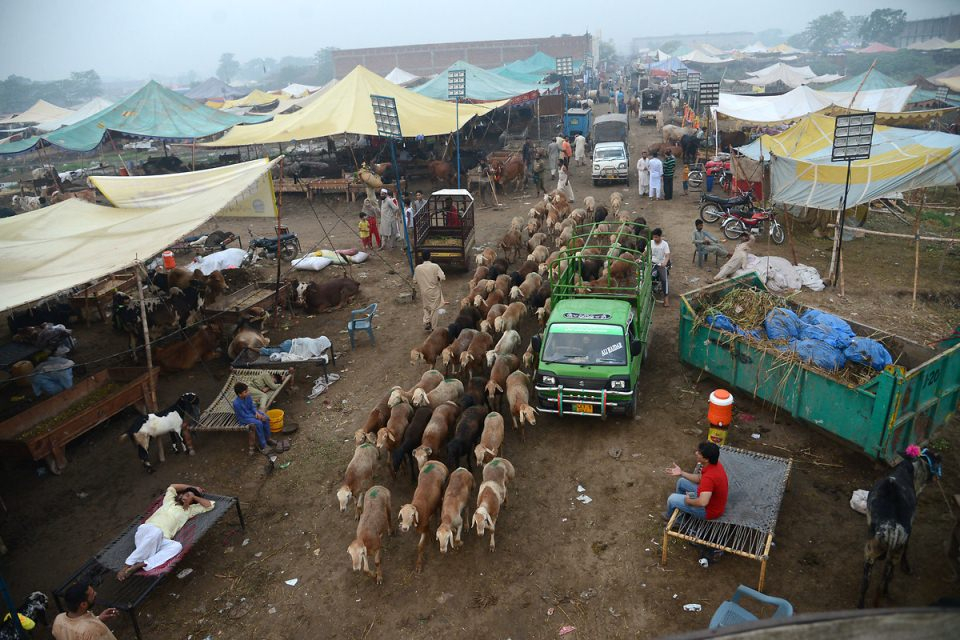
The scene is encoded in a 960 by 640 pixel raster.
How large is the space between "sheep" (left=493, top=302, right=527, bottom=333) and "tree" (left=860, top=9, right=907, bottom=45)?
113273mm

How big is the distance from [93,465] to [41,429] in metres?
1.17

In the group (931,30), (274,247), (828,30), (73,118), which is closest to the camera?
(274,247)

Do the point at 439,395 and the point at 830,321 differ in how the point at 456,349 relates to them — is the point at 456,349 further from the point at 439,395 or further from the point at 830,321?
the point at 830,321

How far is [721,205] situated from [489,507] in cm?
1527

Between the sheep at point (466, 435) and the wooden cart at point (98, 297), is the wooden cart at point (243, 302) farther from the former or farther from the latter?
the sheep at point (466, 435)

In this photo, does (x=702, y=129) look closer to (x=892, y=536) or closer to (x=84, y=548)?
(x=892, y=536)

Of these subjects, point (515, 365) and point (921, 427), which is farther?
point (515, 365)

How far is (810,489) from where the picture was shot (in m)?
7.58

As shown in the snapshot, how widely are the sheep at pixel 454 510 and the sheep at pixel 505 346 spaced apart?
325 centimetres

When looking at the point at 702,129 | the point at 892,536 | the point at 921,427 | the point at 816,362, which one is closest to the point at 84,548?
the point at 892,536

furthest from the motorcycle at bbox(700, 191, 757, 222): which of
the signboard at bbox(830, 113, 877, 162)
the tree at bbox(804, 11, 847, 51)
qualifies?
the tree at bbox(804, 11, 847, 51)

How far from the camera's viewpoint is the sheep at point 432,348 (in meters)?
10.9

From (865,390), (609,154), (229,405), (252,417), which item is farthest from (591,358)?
(609,154)

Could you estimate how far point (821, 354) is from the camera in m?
8.07
